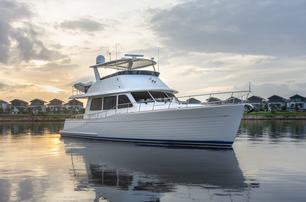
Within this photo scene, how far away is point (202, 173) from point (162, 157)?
4.68m

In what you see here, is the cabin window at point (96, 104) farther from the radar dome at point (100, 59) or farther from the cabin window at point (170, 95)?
the cabin window at point (170, 95)

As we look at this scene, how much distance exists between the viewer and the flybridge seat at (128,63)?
28.0 metres

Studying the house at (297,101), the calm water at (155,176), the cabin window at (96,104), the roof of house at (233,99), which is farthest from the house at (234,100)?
the house at (297,101)

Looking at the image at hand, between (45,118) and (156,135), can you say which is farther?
(45,118)

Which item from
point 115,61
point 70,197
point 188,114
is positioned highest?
point 115,61

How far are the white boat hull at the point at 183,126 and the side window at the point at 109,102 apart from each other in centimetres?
171

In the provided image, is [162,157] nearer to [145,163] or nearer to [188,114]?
[145,163]

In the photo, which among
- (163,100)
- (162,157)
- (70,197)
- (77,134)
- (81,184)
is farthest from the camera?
(77,134)

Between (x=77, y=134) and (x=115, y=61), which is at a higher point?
(x=115, y=61)

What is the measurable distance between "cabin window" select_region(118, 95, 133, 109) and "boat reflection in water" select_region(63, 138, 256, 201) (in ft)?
21.3

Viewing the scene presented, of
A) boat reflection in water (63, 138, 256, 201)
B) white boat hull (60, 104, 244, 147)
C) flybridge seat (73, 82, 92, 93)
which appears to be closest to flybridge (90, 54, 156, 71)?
flybridge seat (73, 82, 92, 93)

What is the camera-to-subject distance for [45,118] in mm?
92250

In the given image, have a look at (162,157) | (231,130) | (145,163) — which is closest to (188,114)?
(231,130)

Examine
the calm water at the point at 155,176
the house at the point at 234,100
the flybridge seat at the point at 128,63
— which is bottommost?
the calm water at the point at 155,176
